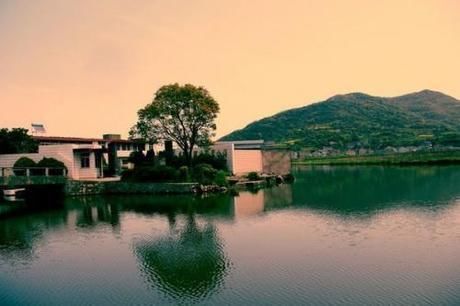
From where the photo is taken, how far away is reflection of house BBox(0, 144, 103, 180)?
72.8 meters

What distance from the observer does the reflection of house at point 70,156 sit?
239 feet

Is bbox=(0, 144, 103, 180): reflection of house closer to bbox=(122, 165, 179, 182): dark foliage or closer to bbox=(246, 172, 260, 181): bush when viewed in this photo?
bbox=(122, 165, 179, 182): dark foliage

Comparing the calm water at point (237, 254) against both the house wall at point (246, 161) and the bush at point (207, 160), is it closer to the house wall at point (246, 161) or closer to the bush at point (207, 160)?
the bush at point (207, 160)

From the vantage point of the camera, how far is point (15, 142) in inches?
3095

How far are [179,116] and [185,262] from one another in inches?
2076

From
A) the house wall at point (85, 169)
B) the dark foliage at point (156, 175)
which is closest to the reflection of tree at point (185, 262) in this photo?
the dark foliage at point (156, 175)

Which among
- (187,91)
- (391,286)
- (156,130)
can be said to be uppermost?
(187,91)

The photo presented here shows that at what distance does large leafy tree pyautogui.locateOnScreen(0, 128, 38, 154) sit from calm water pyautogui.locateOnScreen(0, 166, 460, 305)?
3044cm

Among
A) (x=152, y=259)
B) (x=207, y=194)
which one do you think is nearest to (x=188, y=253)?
(x=152, y=259)

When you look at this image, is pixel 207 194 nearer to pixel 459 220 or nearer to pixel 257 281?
pixel 459 220

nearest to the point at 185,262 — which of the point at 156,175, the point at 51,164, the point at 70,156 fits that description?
the point at 156,175

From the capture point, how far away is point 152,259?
2941 cm

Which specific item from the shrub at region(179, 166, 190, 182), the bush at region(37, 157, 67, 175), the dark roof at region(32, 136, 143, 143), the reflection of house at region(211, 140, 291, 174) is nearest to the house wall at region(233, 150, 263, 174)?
the reflection of house at region(211, 140, 291, 174)

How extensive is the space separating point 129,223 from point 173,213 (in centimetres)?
643
